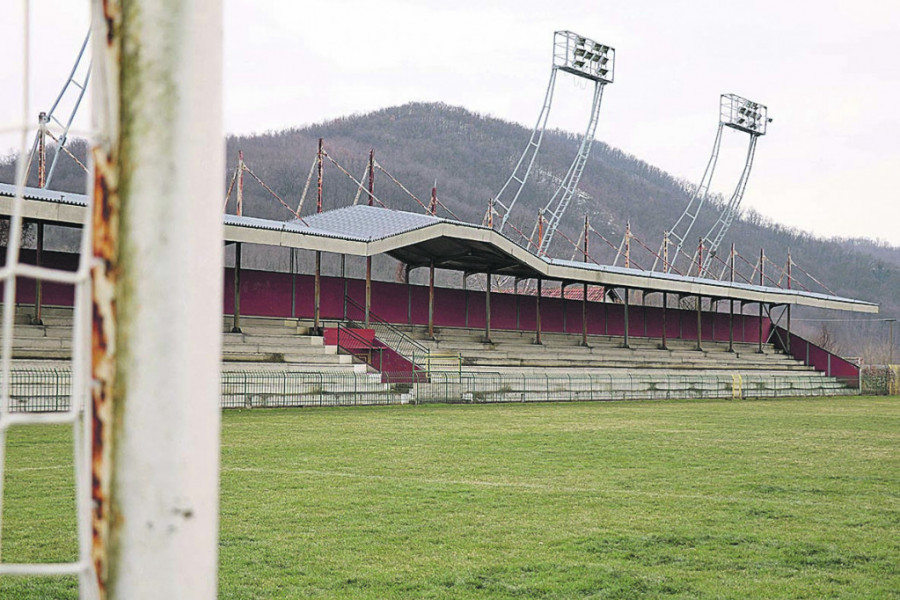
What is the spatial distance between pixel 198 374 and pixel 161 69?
0.61 m

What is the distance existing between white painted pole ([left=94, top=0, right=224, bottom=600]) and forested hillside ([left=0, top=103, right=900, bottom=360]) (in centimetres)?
11164

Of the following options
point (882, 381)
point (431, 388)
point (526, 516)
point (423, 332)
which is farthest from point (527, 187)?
point (526, 516)

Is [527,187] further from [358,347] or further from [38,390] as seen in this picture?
[38,390]

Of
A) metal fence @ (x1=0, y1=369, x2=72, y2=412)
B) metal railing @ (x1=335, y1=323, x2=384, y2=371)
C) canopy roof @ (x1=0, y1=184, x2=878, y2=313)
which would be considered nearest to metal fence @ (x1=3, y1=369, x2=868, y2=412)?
metal fence @ (x1=0, y1=369, x2=72, y2=412)

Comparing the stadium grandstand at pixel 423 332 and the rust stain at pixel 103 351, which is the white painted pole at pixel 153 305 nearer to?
the rust stain at pixel 103 351

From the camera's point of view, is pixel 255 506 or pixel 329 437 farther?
pixel 329 437

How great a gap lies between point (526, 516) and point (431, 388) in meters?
22.2

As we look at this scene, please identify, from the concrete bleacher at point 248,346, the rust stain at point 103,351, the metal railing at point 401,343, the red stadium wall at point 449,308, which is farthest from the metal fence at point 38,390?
the rust stain at point 103,351

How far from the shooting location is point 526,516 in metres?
9.72

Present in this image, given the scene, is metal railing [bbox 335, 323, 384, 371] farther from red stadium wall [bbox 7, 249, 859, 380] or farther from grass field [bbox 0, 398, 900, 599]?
grass field [bbox 0, 398, 900, 599]

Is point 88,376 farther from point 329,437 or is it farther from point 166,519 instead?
point 329,437

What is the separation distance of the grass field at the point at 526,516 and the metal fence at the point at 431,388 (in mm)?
3790

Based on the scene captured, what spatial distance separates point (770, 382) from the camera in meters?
43.8

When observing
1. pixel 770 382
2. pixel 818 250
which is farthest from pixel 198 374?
pixel 818 250
